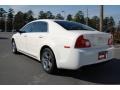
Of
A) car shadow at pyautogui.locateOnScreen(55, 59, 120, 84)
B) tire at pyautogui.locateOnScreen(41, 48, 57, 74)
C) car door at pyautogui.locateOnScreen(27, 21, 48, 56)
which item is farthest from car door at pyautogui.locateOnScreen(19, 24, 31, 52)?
car shadow at pyautogui.locateOnScreen(55, 59, 120, 84)

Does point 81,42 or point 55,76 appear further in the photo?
point 55,76

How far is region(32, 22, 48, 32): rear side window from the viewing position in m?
6.24

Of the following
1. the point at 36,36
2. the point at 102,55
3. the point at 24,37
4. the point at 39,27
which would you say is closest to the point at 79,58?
the point at 102,55

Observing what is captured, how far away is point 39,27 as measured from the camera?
659 centimetres

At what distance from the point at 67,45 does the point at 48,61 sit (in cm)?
91

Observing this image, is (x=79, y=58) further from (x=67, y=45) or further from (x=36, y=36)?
(x=36, y=36)

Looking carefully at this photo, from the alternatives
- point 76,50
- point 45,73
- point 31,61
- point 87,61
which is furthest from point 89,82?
point 31,61

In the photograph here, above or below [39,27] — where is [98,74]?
below

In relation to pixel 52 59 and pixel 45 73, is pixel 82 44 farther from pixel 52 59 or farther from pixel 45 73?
pixel 45 73

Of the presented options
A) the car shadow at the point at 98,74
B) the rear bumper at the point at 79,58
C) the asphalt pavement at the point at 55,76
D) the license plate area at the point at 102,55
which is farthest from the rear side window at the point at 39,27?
the license plate area at the point at 102,55

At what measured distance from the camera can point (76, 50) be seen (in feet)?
16.5

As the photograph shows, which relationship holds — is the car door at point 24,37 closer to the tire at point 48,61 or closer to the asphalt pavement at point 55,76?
the asphalt pavement at point 55,76

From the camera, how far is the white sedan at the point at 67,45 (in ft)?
16.6
